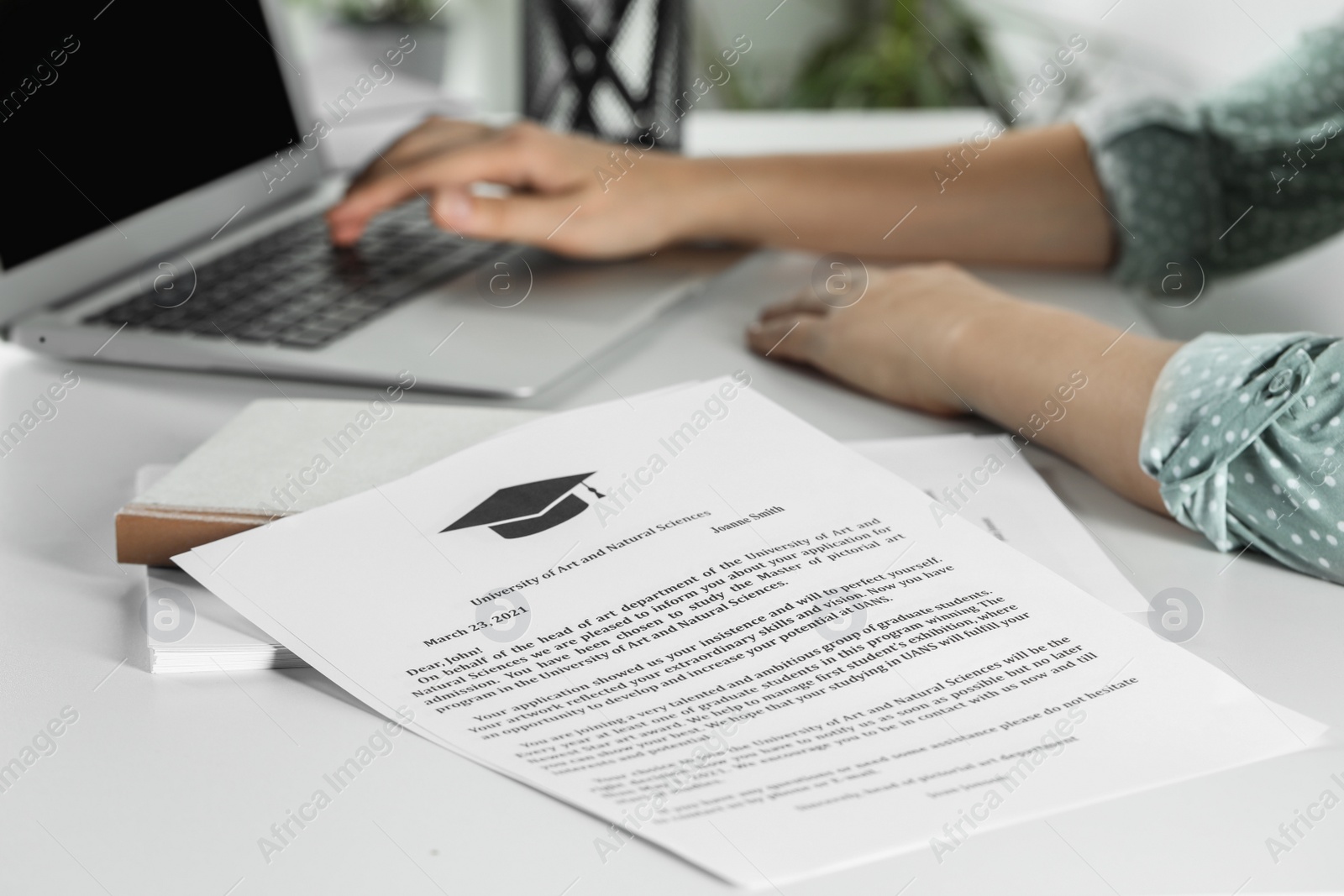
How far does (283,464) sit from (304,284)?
302 mm

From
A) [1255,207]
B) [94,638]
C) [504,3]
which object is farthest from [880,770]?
[504,3]

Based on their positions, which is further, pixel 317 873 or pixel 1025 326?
pixel 1025 326

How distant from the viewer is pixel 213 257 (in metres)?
0.80

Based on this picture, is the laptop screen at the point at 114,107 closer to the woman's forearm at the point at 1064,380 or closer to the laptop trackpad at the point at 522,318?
the laptop trackpad at the point at 522,318

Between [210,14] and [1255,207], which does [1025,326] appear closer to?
[1255,207]

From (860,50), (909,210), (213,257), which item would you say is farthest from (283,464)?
(860,50)

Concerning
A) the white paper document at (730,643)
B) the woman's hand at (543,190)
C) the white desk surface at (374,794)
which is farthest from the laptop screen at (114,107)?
the white paper document at (730,643)

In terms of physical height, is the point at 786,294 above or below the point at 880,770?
above

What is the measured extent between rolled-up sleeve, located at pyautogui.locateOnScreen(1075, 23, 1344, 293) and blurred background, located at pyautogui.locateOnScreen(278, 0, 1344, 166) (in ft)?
1.74

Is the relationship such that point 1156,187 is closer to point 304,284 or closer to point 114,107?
point 304,284

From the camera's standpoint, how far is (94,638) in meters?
0.43

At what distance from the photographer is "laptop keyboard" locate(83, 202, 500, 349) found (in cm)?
70

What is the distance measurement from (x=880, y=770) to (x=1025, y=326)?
1.08 ft

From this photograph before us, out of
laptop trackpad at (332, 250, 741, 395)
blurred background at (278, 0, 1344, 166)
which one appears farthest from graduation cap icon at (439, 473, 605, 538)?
blurred background at (278, 0, 1344, 166)
